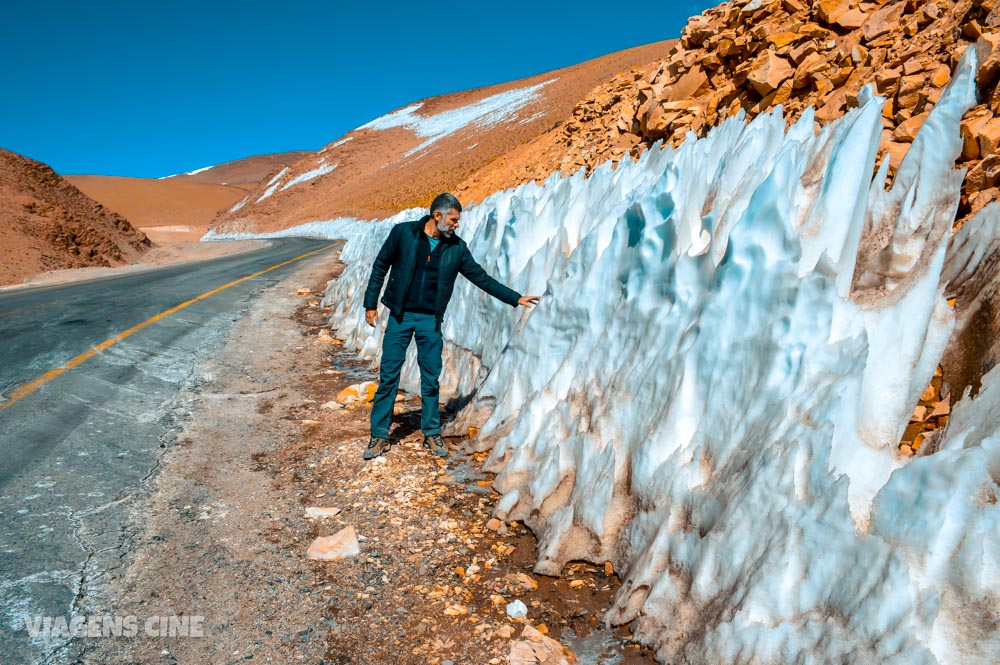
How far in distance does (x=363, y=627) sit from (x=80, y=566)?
154cm

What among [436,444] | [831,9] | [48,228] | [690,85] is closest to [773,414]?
[436,444]

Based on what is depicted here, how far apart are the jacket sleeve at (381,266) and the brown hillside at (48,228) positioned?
20.8 meters

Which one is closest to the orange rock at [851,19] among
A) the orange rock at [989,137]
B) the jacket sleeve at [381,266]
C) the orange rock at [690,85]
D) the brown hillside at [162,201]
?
the orange rock at [690,85]

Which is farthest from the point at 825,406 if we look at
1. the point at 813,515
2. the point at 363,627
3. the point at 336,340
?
the point at 336,340

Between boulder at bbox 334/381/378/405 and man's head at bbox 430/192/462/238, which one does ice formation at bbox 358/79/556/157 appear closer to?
boulder at bbox 334/381/378/405

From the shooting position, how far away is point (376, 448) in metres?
4.68

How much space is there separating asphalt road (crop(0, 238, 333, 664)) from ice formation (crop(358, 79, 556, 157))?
165 ft

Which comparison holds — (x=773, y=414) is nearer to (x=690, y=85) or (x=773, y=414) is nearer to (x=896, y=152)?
(x=896, y=152)

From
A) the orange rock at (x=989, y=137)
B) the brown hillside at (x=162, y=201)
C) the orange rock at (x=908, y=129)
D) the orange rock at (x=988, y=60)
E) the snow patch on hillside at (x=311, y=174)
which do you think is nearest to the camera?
the orange rock at (x=989, y=137)

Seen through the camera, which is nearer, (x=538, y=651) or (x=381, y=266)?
(x=538, y=651)

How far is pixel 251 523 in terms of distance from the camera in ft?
12.0

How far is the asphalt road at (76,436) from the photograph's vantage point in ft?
9.73

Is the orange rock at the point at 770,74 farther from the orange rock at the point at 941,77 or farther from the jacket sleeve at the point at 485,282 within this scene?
the jacket sleeve at the point at 485,282

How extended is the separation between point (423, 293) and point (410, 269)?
22cm
